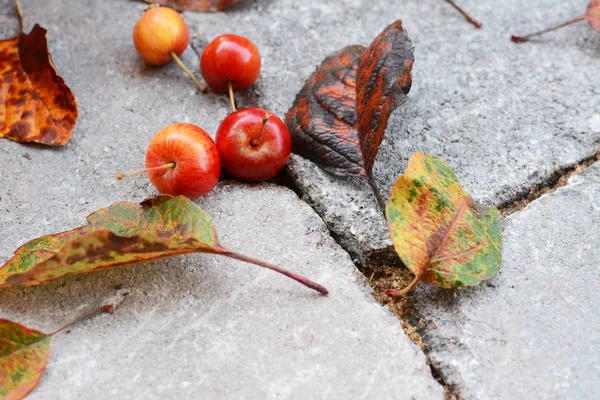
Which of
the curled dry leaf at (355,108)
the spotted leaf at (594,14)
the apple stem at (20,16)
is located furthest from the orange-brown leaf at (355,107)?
the apple stem at (20,16)

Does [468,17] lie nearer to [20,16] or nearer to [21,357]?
[20,16]

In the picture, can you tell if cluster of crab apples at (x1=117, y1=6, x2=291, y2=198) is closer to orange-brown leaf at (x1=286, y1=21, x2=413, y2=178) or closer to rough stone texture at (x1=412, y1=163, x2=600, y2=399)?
orange-brown leaf at (x1=286, y1=21, x2=413, y2=178)

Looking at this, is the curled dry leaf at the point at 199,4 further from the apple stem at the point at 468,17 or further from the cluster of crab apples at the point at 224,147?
the apple stem at the point at 468,17

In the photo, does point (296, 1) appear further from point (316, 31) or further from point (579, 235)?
point (579, 235)

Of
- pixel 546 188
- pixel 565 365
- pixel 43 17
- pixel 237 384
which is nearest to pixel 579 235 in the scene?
pixel 546 188

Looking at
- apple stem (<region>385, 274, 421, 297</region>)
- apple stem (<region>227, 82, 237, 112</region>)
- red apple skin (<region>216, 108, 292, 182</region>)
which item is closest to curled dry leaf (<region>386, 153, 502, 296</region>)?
apple stem (<region>385, 274, 421, 297</region>)

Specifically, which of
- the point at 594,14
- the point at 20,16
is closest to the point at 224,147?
the point at 20,16
